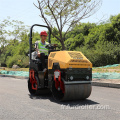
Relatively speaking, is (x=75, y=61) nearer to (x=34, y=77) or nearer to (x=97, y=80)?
(x=34, y=77)

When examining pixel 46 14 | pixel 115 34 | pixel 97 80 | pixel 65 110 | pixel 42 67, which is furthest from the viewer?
pixel 115 34

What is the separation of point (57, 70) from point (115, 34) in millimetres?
31490

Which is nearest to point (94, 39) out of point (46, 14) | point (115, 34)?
point (115, 34)

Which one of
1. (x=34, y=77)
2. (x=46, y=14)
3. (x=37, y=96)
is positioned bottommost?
(x=37, y=96)

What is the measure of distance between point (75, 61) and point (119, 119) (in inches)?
79.7

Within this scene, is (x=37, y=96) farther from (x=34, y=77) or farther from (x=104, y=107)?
(x=104, y=107)

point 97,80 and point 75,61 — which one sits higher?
point 75,61

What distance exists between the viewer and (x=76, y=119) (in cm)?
386

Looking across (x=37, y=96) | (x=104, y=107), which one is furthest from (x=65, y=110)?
(x=37, y=96)

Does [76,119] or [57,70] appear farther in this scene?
[57,70]

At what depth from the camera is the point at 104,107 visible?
15.9 ft

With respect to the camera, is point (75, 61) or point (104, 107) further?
point (75, 61)

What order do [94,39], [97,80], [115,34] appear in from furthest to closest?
[94,39] < [115,34] < [97,80]

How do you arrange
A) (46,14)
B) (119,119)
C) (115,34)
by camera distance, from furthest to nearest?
1. (115,34)
2. (46,14)
3. (119,119)
